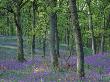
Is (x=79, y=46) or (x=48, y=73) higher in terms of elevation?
(x=79, y=46)

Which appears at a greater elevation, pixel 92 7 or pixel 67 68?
pixel 92 7

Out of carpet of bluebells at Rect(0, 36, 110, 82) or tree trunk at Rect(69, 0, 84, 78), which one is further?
tree trunk at Rect(69, 0, 84, 78)

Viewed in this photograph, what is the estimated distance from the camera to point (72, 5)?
1370 centimetres

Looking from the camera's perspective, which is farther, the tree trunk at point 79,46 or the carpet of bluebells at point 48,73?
the tree trunk at point 79,46

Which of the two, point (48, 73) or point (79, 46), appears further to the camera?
point (48, 73)

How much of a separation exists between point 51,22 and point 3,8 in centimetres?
808

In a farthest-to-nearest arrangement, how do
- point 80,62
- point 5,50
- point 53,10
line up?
point 5,50 < point 53,10 < point 80,62

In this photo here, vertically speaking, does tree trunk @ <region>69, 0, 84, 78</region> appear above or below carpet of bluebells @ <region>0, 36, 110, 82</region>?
above

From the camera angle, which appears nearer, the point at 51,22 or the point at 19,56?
the point at 51,22

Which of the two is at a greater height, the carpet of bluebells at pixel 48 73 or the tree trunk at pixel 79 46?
the tree trunk at pixel 79 46

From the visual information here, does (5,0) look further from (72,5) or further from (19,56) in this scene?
(72,5)

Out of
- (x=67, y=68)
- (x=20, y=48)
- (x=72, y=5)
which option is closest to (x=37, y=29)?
(x=20, y=48)

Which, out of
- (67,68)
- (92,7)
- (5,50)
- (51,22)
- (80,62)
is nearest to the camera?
(80,62)

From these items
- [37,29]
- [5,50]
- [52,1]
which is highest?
[52,1]
